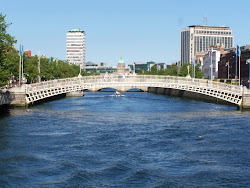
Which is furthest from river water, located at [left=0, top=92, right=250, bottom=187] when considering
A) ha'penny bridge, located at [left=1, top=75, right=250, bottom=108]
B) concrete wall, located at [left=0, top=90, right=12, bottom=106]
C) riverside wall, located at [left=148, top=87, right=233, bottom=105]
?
riverside wall, located at [left=148, top=87, right=233, bottom=105]

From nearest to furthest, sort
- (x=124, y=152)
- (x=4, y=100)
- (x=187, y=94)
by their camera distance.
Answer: (x=124, y=152)
(x=4, y=100)
(x=187, y=94)

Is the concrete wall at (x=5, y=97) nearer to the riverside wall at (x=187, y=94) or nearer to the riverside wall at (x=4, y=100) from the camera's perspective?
the riverside wall at (x=4, y=100)

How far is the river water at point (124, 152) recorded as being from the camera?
25047 mm

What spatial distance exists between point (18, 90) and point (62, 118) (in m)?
13.4

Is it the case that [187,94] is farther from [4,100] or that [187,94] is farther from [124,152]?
[124,152]

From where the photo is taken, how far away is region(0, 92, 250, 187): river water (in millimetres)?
25047

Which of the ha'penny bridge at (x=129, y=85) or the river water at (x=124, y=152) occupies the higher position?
the ha'penny bridge at (x=129, y=85)

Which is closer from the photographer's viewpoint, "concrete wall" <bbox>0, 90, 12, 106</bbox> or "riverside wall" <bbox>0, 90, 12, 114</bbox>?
"concrete wall" <bbox>0, 90, 12, 106</bbox>

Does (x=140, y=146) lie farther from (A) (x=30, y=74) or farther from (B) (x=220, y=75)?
(B) (x=220, y=75)

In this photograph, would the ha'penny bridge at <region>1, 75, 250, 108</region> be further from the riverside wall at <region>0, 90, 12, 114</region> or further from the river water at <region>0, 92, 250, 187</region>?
the river water at <region>0, 92, 250, 187</region>

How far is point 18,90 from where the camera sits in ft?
208

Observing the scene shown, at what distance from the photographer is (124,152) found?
31734 mm

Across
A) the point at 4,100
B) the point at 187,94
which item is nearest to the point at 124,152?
the point at 4,100

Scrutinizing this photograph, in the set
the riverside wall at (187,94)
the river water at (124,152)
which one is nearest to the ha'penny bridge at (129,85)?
the riverside wall at (187,94)
